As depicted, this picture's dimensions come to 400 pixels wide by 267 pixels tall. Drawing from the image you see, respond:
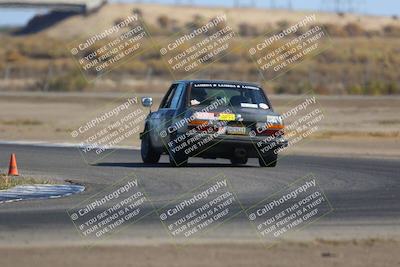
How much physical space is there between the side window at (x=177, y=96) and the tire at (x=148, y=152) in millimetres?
929

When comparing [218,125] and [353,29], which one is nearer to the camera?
[218,125]

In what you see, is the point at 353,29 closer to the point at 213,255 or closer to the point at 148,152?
the point at 148,152

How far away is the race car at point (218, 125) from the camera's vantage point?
20.7m

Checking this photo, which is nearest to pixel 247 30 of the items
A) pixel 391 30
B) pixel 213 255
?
pixel 391 30

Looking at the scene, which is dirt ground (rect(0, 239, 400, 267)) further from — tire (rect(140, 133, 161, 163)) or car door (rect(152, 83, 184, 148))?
tire (rect(140, 133, 161, 163))

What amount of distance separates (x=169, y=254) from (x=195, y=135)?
30.5 ft

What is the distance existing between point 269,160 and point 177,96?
1938 mm

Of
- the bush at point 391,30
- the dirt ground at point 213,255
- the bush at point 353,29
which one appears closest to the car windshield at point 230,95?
the dirt ground at point 213,255

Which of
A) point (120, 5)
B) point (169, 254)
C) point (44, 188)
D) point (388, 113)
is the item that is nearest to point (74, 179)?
point (44, 188)

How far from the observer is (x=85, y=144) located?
3066 cm

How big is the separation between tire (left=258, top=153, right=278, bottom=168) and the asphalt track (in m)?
0.16

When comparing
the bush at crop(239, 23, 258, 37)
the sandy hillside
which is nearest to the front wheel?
the sandy hillside

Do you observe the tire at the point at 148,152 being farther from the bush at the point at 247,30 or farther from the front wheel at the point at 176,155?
the bush at the point at 247,30

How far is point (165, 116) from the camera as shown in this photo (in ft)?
70.7
